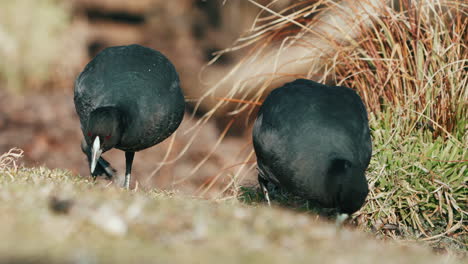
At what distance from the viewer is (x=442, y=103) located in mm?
4871

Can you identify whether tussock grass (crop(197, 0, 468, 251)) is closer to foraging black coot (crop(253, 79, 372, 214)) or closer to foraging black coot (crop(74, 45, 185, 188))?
foraging black coot (crop(253, 79, 372, 214))

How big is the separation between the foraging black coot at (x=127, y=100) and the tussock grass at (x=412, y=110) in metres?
1.13

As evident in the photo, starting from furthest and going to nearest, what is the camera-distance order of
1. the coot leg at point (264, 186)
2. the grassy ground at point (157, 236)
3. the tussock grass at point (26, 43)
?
the tussock grass at point (26, 43) < the coot leg at point (264, 186) < the grassy ground at point (157, 236)

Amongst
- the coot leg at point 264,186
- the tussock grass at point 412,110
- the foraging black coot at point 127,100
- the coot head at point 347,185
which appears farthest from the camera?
the coot leg at point 264,186

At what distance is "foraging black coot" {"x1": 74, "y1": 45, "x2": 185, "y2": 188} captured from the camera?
4.52 m

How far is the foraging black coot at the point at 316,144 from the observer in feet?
12.8

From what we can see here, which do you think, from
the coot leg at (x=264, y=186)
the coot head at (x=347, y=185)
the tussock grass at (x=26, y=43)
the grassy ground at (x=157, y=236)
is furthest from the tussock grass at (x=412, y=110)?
the tussock grass at (x=26, y=43)

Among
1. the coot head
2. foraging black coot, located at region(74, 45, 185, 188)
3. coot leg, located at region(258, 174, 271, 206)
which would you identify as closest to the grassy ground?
the coot head

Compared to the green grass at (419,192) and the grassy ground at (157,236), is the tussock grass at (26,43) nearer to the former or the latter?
the green grass at (419,192)

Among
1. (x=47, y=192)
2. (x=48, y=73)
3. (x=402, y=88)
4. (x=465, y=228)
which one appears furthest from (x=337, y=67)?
(x=48, y=73)

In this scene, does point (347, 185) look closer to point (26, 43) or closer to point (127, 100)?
point (127, 100)

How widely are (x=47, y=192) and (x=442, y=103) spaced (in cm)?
323

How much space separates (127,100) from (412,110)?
2.34 metres

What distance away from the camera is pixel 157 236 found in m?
2.54
